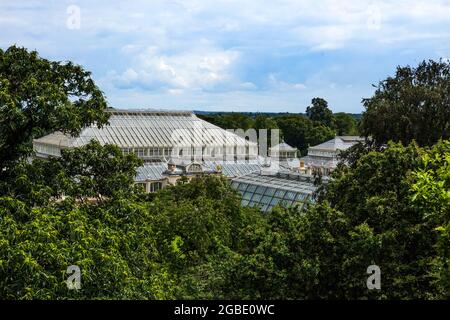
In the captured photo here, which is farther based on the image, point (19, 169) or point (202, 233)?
point (202, 233)

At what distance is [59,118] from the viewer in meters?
19.5

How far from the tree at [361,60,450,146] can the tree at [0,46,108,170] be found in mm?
17929

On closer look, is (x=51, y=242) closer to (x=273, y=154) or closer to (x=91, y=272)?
(x=91, y=272)

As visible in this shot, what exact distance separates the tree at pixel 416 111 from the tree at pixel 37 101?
17.9m

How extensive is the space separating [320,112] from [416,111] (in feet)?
377

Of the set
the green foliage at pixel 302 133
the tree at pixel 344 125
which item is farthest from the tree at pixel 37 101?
the tree at pixel 344 125

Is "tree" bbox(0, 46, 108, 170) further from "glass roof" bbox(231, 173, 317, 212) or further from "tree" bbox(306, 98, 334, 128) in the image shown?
"tree" bbox(306, 98, 334, 128)

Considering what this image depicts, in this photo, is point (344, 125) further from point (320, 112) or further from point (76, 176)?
point (76, 176)

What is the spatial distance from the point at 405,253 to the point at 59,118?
12.0m

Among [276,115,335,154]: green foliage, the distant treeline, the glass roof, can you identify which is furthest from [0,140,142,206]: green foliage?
[276,115,335,154]: green foliage

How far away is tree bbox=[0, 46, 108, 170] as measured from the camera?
1911 cm
